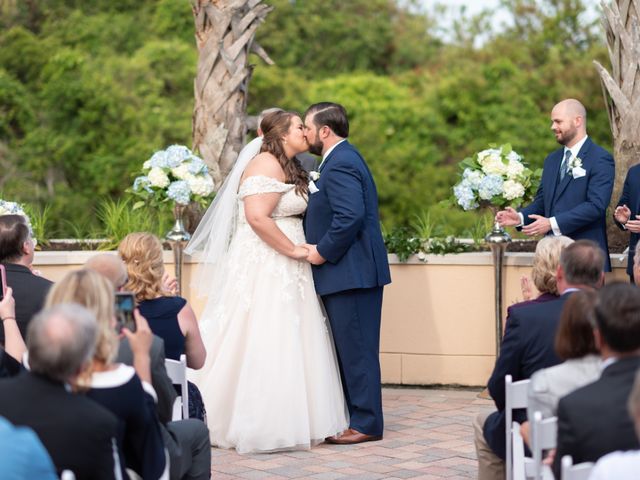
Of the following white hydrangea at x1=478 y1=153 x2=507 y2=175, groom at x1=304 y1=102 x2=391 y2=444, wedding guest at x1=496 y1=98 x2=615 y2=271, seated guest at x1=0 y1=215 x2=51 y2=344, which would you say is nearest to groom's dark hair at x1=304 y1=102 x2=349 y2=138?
groom at x1=304 y1=102 x2=391 y2=444

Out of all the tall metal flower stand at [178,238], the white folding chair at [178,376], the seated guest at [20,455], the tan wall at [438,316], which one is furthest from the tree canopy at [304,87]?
the seated guest at [20,455]

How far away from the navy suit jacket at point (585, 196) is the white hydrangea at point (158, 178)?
2.56 m

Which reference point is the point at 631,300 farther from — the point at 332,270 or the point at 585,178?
the point at 585,178

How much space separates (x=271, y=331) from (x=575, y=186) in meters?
2.04

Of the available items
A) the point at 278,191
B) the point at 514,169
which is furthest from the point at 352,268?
the point at 514,169

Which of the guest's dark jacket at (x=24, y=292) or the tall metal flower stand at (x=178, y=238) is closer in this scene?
the guest's dark jacket at (x=24, y=292)

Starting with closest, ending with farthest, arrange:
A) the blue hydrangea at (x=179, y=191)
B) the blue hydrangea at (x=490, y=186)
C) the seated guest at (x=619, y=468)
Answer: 1. the seated guest at (x=619, y=468)
2. the blue hydrangea at (x=490, y=186)
3. the blue hydrangea at (x=179, y=191)

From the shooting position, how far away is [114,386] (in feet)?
11.0

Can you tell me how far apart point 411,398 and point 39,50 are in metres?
13.6

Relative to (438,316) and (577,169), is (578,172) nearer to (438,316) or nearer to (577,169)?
(577,169)

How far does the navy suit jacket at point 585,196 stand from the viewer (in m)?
6.42

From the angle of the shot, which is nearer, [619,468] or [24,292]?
[619,468]

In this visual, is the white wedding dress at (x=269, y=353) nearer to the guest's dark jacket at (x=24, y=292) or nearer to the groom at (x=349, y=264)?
the groom at (x=349, y=264)

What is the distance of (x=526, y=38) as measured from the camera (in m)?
23.5
